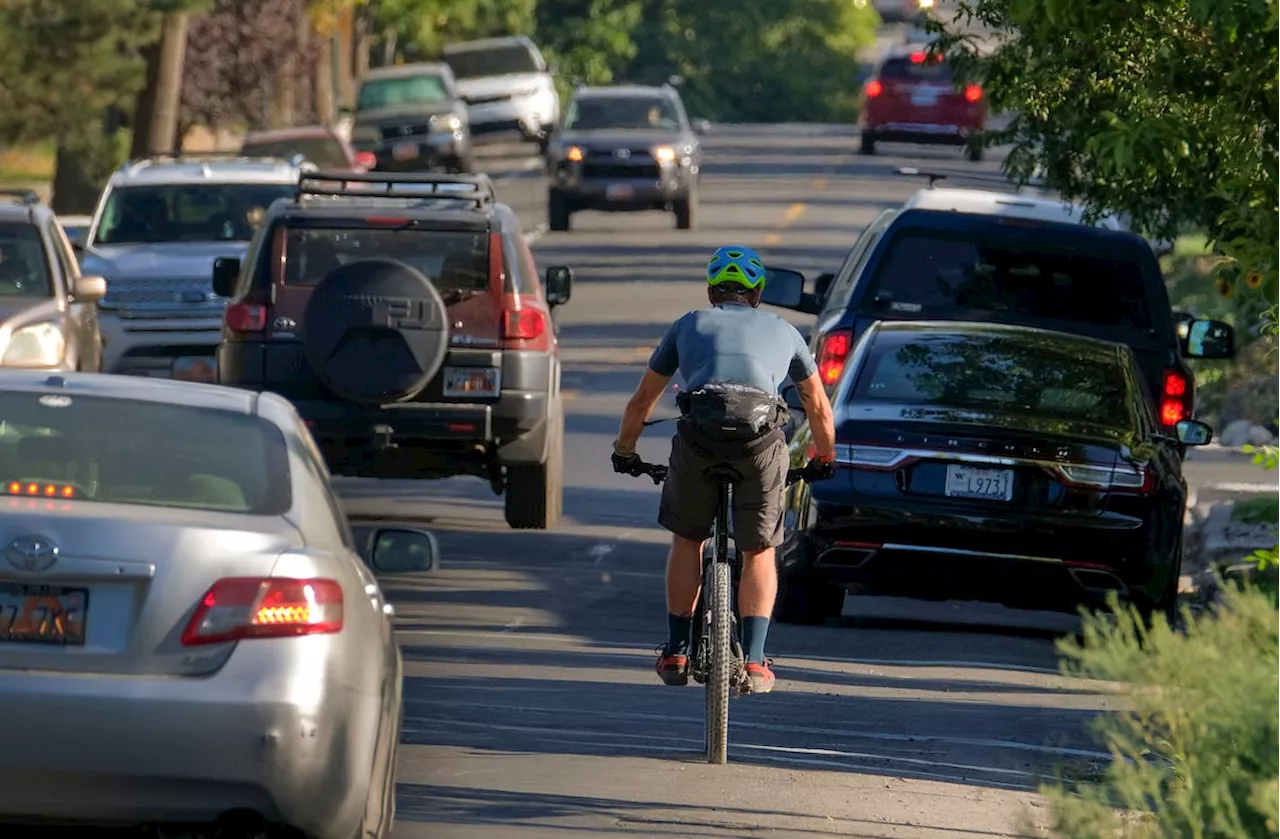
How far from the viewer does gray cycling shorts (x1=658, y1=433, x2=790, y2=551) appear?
31.5ft

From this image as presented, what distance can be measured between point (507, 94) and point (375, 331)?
40.6m

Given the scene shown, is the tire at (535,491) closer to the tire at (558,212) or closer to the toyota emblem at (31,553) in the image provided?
the toyota emblem at (31,553)

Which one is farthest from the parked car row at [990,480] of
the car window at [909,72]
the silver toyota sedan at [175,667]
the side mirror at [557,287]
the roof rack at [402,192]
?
the car window at [909,72]

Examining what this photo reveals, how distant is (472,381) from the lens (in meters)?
15.2

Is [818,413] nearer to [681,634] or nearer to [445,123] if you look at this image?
[681,634]

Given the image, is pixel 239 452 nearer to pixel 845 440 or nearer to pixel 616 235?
pixel 845 440

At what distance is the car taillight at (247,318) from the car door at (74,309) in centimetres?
262

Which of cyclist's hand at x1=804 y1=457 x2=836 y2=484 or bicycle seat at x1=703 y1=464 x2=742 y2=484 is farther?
cyclist's hand at x1=804 y1=457 x2=836 y2=484

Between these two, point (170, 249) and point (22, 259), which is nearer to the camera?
point (22, 259)

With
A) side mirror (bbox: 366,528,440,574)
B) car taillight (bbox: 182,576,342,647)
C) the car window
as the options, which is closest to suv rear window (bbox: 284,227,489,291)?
side mirror (bbox: 366,528,440,574)

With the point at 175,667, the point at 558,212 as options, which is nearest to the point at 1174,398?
the point at 175,667

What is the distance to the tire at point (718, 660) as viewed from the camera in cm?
932

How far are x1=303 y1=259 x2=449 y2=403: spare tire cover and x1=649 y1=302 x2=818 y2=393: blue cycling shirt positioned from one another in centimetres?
→ 479

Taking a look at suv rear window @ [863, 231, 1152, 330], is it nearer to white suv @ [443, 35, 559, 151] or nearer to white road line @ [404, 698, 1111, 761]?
white road line @ [404, 698, 1111, 761]
